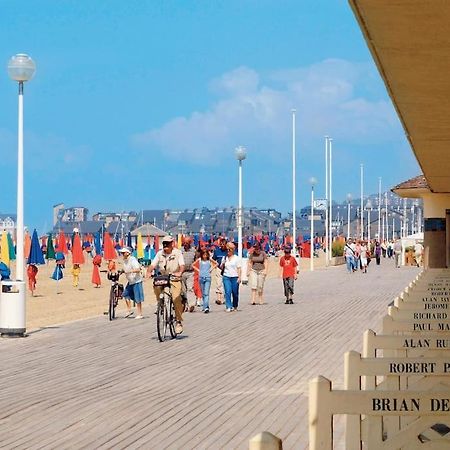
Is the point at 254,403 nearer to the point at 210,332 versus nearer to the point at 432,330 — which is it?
the point at 432,330

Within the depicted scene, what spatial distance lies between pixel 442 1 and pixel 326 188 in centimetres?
7030

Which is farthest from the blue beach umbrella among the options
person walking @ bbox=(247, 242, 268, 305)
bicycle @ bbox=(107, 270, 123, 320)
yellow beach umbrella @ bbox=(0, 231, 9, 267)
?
bicycle @ bbox=(107, 270, 123, 320)

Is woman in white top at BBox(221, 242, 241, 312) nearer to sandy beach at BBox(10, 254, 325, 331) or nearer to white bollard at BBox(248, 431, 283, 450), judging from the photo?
sandy beach at BBox(10, 254, 325, 331)

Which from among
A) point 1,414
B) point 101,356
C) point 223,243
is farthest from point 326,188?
point 1,414

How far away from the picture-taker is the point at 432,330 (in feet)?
29.0

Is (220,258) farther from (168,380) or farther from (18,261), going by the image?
(168,380)

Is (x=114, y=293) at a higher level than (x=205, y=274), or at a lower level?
lower

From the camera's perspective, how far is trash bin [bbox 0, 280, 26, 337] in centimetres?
1816

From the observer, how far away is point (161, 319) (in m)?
17.5

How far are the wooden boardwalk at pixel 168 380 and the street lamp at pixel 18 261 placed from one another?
0.36 metres

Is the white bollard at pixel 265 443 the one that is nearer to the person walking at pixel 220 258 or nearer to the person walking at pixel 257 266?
the person walking at pixel 220 258

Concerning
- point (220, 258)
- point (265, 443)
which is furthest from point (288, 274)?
point (265, 443)

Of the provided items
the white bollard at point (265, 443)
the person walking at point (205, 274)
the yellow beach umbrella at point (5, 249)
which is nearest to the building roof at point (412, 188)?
the yellow beach umbrella at point (5, 249)

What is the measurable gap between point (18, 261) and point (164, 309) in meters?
2.90
